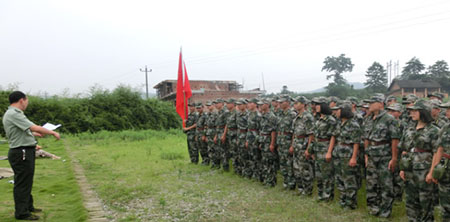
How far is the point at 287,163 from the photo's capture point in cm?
627

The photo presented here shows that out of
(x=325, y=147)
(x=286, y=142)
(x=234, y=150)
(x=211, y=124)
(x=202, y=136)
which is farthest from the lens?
(x=202, y=136)

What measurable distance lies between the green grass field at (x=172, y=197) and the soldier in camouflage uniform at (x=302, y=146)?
0.24m

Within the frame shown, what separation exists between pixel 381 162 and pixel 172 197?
11.3ft

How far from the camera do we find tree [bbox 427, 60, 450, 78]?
36906 millimetres

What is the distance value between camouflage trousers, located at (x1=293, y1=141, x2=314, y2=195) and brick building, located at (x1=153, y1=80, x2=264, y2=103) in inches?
930

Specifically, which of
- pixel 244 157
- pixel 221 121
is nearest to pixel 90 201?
pixel 244 157

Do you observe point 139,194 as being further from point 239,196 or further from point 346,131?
point 346,131

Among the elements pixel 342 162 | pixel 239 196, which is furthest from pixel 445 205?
pixel 239 196

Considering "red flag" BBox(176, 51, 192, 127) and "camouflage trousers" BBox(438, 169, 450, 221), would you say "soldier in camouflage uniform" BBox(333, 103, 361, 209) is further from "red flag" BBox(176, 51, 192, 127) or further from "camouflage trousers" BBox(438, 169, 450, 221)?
"red flag" BBox(176, 51, 192, 127)

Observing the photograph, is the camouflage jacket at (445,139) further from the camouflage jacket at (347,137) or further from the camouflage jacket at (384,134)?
the camouflage jacket at (347,137)

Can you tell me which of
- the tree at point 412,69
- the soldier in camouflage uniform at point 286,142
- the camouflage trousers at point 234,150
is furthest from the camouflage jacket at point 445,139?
the tree at point 412,69

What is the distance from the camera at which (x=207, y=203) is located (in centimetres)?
556

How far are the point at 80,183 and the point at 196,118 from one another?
11.4ft

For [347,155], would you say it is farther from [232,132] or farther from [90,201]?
[90,201]
